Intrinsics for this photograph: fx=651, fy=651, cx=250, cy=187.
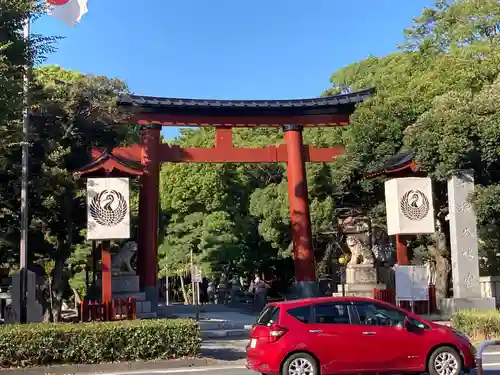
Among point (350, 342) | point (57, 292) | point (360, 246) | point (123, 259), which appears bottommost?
point (350, 342)

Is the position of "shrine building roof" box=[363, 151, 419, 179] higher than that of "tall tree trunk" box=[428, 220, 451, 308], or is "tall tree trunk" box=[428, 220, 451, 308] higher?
"shrine building roof" box=[363, 151, 419, 179]

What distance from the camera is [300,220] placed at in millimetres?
27594

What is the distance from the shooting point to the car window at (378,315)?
10270mm

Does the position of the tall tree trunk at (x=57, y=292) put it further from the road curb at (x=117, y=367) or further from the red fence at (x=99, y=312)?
the road curb at (x=117, y=367)

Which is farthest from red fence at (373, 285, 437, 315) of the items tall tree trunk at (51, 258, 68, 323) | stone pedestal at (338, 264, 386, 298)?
tall tree trunk at (51, 258, 68, 323)

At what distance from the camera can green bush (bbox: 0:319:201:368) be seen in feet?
42.2

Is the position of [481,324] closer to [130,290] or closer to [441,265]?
[441,265]

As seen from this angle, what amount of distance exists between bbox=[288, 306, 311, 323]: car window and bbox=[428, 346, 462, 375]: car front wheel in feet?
6.65

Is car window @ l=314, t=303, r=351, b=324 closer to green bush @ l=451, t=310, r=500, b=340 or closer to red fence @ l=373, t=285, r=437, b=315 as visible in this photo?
green bush @ l=451, t=310, r=500, b=340

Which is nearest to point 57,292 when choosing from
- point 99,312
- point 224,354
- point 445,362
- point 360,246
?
point 99,312

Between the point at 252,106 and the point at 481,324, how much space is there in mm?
15135

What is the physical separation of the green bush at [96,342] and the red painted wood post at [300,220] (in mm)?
13962

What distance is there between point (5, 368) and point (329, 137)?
73.0 feet

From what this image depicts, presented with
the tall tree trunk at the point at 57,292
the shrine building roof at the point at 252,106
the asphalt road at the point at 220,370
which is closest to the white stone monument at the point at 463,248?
the asphalt road at the point at 220,370
